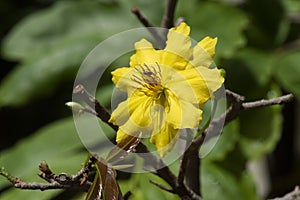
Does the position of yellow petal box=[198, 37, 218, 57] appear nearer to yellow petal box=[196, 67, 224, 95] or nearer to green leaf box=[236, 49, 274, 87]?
yellow petal box=[196, 67, 224, 95]

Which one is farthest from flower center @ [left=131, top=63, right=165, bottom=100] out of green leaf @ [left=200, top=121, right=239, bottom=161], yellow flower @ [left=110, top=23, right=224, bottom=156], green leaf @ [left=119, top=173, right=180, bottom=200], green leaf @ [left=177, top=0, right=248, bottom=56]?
green leaf @ [left=177, top=0, right=248, bottom=56]

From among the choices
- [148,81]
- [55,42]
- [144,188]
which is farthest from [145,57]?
[55,42]

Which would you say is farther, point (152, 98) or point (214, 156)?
point (214, 156)

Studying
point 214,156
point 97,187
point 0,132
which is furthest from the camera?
point 0,132

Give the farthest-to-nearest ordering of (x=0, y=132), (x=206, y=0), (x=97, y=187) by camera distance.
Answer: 1. (x=0, y=132)
2. (x=206, y=0)
3. (x=97, y=187)

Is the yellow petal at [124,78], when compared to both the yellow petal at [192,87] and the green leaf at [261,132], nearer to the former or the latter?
the yellow petal at [192,87]

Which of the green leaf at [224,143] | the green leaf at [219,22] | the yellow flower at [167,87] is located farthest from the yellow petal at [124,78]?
the green leaf at [219,22]

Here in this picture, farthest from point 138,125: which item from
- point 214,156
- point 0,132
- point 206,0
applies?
point 0,132

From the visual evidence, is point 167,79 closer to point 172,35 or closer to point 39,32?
point 172,35
